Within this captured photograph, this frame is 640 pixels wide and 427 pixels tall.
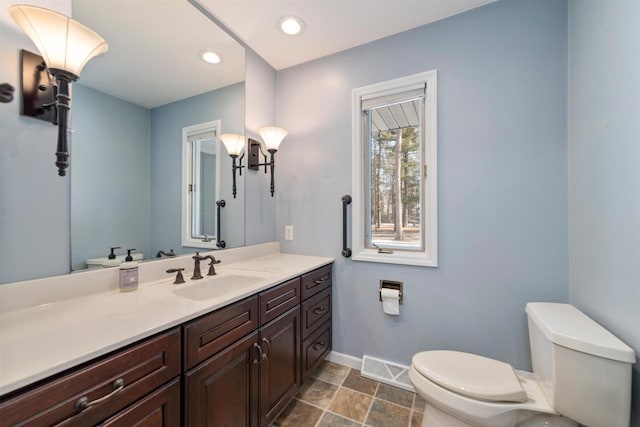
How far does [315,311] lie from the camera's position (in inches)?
68.4

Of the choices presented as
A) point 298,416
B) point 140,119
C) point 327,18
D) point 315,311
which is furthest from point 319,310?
point 327,18

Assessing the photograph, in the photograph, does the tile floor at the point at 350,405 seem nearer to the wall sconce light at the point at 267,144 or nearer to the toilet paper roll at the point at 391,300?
the toilet paper roll at the point at 391,300

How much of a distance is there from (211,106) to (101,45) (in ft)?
2.30

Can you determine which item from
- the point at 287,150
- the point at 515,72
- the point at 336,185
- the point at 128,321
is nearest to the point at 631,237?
the point at 515,72

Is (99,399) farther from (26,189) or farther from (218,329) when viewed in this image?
(26,189)

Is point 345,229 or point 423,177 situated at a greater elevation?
point 423,177

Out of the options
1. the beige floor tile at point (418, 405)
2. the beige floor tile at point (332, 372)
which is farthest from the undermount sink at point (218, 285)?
the beige floor tile at point (418, 405)

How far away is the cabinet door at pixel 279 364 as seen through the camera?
1242 mm

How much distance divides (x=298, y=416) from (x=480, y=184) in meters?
1.77

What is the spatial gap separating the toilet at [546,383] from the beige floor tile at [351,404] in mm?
410

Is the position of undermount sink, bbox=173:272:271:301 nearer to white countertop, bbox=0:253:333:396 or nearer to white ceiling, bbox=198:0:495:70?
white countertop, bbox=0:253:333:396

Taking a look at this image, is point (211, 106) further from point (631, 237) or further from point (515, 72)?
point (631, 237)

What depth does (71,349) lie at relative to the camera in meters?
0.64

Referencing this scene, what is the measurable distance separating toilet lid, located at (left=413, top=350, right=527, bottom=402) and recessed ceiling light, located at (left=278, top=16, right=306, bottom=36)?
2185 millimetres
